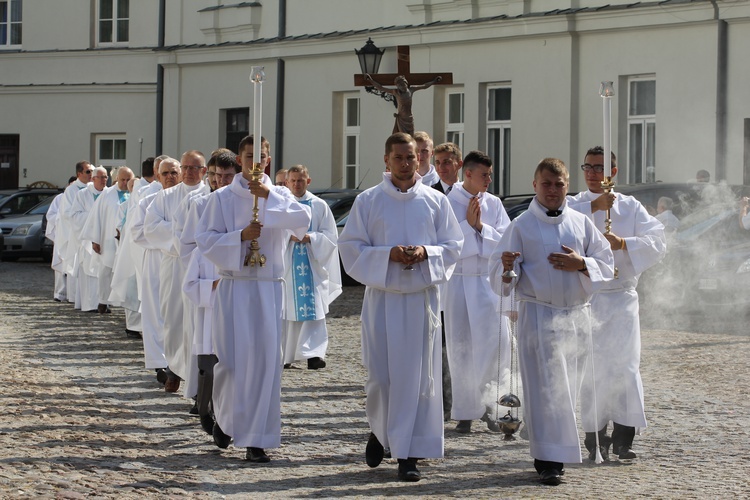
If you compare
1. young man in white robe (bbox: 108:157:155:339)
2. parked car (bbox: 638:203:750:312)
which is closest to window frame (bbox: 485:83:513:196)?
parked car (bbox: 638:203:750:312)

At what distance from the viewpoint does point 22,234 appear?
28.8m

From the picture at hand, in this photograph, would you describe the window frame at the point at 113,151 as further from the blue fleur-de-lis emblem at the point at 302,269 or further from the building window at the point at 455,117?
the blue fleur-de-lis emblem at the point at 302,269

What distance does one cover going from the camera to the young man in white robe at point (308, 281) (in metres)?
13.4

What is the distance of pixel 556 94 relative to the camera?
24125 mm

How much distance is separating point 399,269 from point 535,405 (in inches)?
43.1

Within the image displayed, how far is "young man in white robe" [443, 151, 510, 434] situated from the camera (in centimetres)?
980

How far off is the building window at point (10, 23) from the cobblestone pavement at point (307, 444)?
2350cm

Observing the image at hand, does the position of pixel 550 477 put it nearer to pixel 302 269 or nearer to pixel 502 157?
pixel 302 269

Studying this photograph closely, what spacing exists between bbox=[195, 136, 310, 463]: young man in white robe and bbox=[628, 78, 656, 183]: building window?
590 inches

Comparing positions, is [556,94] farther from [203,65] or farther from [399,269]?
[399,269]

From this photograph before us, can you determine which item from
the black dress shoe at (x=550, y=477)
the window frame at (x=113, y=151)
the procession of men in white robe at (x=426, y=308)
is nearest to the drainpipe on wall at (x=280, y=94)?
the window frame at (x=113, y=151)

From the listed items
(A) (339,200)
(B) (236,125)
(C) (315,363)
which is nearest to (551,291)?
(C) (315,363)

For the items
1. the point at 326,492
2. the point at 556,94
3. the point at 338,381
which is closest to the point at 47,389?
the point at 338,381

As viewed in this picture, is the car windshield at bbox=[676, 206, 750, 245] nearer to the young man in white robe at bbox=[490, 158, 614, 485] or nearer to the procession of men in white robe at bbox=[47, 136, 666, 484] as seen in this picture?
the procession of men in white robe at bbox=[47, 136, 666, 484]
